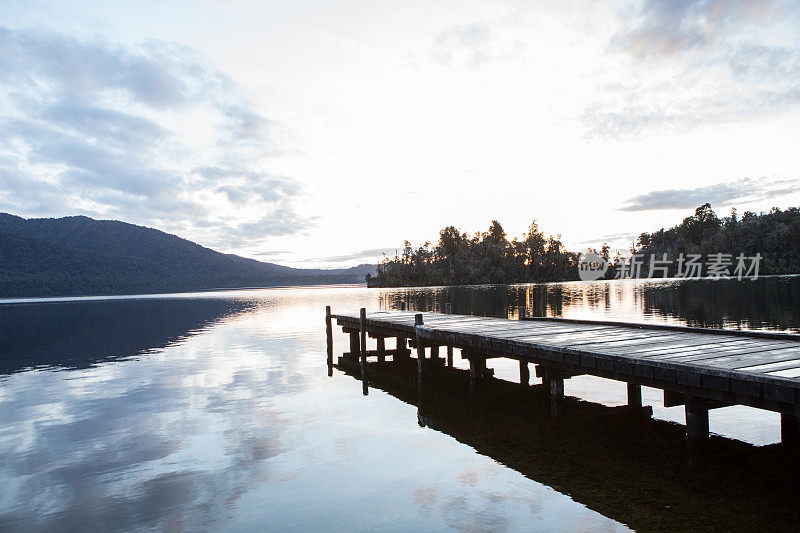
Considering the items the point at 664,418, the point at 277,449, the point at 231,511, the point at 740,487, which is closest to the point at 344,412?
the point at 277,449

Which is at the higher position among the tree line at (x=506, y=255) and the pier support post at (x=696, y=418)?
the tree line at (x=506, y=255)

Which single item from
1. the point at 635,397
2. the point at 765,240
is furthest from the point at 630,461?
the point at 765,240

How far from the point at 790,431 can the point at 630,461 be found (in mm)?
3651

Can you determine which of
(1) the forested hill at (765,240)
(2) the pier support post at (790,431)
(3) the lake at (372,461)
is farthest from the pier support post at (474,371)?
(1) the forested hill at (765,240)

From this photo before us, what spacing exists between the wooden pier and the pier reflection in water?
2.57 feet

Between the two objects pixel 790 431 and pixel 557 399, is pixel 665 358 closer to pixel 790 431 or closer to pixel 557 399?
Result: pixel 790 431

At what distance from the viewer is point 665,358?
34.1 ft

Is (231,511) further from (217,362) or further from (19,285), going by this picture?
(19,285)

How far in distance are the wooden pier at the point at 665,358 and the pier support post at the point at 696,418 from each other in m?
0.02

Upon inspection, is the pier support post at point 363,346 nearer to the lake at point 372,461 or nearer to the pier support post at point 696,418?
the lake at point 372,461

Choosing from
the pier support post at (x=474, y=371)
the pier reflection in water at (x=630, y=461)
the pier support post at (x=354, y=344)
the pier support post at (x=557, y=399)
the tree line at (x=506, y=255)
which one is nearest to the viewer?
the pier reflection in water at (x=630, y=461)

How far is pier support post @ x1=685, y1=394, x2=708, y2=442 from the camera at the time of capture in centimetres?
1028

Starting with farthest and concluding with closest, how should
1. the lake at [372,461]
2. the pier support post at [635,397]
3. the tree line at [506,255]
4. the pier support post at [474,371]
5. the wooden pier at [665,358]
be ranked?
the tree line at [506,255] < the pier support post at [474,371] < the pier support post at [635,397] < the lake at [372,461] < the wooden pier at [665,358]

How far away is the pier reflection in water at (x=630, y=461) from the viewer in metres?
8.38
